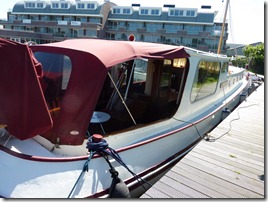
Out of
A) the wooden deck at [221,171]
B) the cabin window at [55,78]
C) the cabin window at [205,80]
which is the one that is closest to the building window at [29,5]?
the cabin window at [205,80]

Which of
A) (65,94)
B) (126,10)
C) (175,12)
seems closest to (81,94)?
(65,94)

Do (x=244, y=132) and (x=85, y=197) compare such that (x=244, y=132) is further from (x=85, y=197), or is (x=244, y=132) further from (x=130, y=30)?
(x=130, y=30)

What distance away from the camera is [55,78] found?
10.9 ft

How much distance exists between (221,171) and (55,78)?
271cm

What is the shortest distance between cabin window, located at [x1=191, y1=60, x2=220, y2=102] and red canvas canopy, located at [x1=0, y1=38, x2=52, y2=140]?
124 inches

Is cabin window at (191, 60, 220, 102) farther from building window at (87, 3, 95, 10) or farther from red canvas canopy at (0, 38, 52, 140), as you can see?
building window at (87, 3, 95, 10)

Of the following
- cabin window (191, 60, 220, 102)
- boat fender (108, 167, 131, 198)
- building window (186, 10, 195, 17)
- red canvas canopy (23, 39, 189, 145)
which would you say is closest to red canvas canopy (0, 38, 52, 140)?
red canvas canopy (23, 39, 189, 145)

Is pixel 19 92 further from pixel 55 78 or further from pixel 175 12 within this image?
pixel 175 12

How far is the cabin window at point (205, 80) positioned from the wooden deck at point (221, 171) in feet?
2.98

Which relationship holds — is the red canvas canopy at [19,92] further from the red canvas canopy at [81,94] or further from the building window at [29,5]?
the building window at [29,5]

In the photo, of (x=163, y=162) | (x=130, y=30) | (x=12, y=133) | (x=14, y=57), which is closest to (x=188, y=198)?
(x=163, y=162)

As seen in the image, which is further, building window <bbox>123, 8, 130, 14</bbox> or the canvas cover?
building window <bbox>123, 8, 130, 14</bbox>

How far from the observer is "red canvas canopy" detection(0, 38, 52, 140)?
2576mm

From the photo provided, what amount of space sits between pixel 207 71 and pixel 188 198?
3.29 metres
